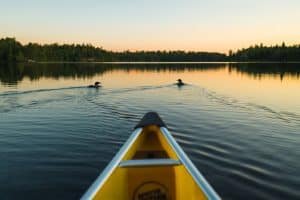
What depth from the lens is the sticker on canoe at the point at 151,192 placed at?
582cm

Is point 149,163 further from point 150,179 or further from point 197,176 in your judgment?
point 197,176

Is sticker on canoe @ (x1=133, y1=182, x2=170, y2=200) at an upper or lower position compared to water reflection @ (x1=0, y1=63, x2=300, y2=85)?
lower

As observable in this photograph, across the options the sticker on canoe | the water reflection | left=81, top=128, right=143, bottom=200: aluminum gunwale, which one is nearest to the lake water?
left=81, top=128, right=143, bottom=200: aluminum gunwale

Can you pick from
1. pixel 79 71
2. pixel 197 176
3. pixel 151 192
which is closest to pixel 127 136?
pixel 151 192

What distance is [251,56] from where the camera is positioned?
196375mm

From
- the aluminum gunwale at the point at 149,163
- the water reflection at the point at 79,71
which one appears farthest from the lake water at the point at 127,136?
the water reflection at the point at 79,71

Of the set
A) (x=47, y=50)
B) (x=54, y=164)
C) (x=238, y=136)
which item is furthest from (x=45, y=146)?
(x=47, y=50)

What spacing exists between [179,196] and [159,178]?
1.81 feet

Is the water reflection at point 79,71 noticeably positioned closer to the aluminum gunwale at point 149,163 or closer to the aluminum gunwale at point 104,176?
the aluminum gunwale at point 104,176

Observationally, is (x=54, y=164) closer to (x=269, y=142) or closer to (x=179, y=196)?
(x=179, y=196)

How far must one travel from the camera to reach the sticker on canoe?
5.82 meters

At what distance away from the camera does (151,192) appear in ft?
19.4

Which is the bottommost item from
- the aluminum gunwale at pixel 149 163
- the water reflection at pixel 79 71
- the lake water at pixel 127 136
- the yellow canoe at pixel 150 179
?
the lake water at pixel 127 136

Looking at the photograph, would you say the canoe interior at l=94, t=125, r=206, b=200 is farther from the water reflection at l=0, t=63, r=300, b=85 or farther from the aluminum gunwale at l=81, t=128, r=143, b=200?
the water reflection at l=0, t=63, r=300, b=85
